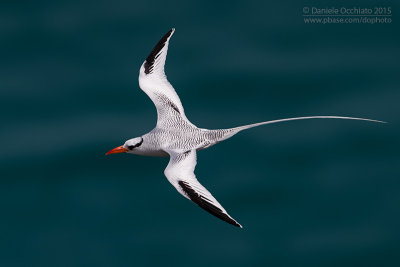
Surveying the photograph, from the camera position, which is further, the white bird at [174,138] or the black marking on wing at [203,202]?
the white bird at [174,138]

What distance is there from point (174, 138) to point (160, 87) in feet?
7.11

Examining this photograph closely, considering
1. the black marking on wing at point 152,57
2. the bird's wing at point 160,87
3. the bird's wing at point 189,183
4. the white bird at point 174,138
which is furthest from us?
the black marking on wing at point 152,57

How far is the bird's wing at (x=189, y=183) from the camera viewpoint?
17172 mm

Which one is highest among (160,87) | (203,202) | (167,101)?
(160,87)

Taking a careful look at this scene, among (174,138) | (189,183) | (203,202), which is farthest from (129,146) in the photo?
(203,202)

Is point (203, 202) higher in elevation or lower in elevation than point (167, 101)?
lower

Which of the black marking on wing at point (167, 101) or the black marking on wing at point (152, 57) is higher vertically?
the black marking on wing at point (152, 57)

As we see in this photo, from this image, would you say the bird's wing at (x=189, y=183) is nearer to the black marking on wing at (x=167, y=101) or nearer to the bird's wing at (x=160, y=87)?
the bird's wing at (x=160, y=87)

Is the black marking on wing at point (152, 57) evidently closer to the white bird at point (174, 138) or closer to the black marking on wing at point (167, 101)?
the white bird at point (174, 138)

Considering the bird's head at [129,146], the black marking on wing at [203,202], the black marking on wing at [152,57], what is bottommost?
the black marking on wing at [203,202]

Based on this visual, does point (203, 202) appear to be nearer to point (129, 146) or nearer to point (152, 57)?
point (129, 146)

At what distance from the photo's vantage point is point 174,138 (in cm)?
2014

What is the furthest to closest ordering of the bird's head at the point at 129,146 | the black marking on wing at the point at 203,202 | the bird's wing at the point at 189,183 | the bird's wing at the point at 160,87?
the bird's wing at the point at 160,87 < the bird's head at the point at 129,146 < the bird's wing at the point at 189,183 < the black marking on wing at the point at 203,202

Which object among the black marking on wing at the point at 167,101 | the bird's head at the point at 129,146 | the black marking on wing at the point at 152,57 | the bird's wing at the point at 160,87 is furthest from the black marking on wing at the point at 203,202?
the black marking on wing at the point at 152,57
